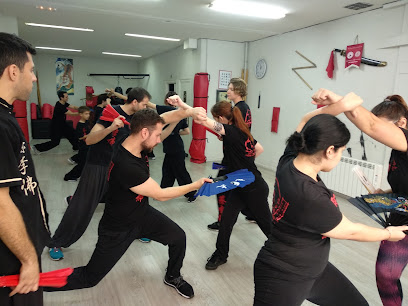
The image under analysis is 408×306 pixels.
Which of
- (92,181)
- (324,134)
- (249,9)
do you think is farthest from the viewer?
(249,9)

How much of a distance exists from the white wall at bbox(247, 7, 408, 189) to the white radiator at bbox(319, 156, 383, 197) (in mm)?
147

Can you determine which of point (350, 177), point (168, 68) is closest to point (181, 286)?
point (350, 177)

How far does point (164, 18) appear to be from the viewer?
4.99 m

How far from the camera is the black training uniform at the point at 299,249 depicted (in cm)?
121

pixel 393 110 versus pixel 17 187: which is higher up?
pixel 393 110

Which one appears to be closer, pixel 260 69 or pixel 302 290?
pixel 302 290

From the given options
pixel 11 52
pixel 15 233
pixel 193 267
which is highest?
pixel 11 52

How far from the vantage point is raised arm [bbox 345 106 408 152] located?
1.44 metres

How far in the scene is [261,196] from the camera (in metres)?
2.39

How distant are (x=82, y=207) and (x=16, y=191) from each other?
1.70 metres

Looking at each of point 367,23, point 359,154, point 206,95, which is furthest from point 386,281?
point 206,95

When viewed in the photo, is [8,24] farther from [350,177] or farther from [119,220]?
[350,177]

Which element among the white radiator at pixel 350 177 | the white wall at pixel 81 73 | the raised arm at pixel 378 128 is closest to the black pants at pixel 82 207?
the raised arm at pixel 378 128

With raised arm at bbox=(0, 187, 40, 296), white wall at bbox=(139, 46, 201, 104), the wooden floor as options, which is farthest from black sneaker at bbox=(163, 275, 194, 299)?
white wall at bbox=(139, 46, 201, 104)
